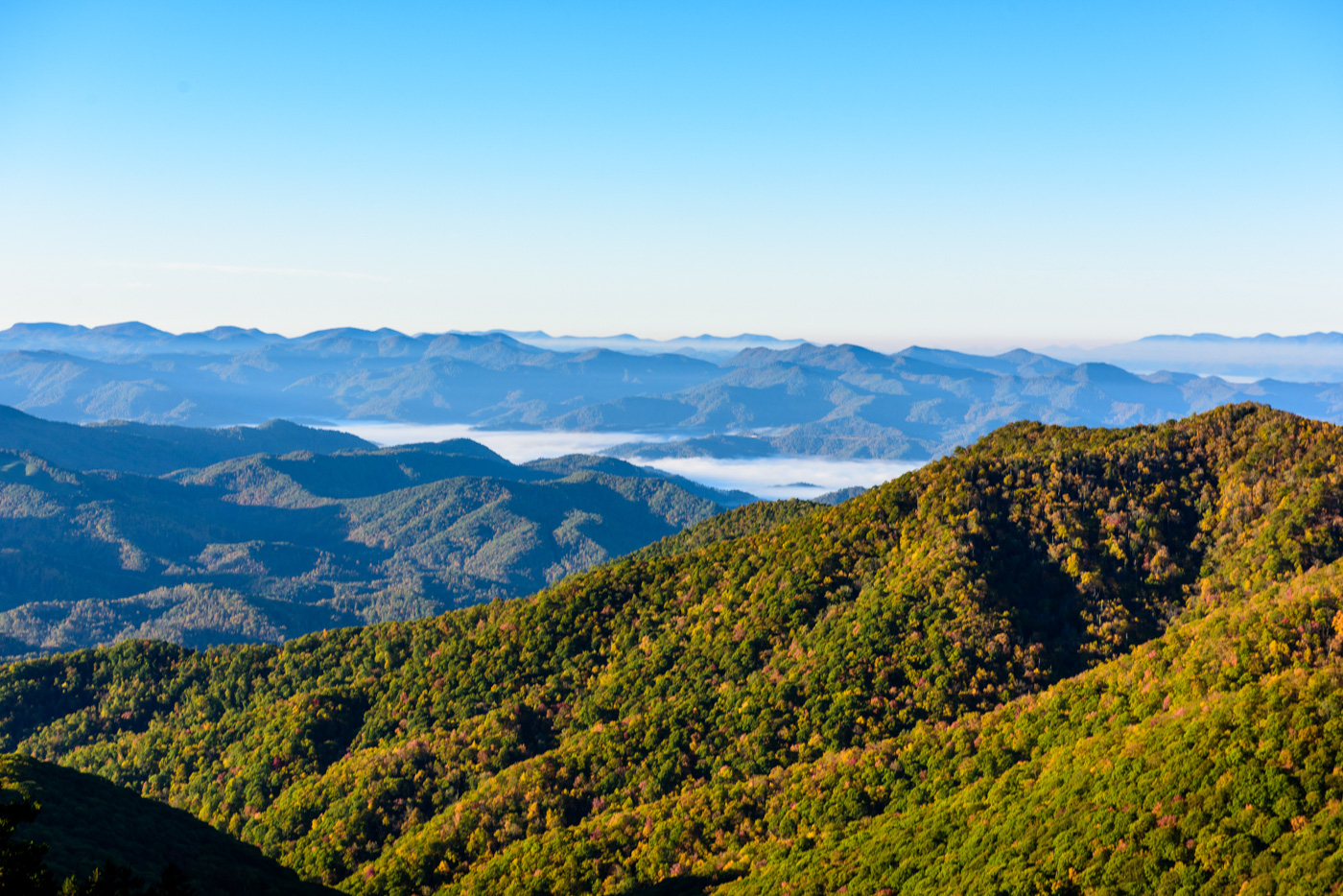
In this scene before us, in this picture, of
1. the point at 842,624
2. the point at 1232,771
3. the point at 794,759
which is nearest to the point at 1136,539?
the point at 842,624

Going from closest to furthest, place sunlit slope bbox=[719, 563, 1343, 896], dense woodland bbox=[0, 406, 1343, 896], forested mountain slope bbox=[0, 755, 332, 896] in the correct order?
sunlit slope bbox=[719, 563, 1343, 896] < dense woodland bbox=[0, 406, 1343, 896] < forested mountain slope bbox=[0, 755, 332, 896]

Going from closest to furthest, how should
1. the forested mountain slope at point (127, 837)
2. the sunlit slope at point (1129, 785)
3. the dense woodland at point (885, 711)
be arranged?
the sunlit slope at point (1129, 785) → the dense woodland at point (885, 711) → the forested mountain slope at point (127, 837)

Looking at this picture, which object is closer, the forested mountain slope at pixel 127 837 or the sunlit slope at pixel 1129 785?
the sunlit slope at pixel 1129 785

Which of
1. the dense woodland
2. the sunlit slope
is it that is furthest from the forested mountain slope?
the sunlit slope

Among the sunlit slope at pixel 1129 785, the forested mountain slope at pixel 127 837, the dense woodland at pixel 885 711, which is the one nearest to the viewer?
the sunlit slope at pixel 1129 785

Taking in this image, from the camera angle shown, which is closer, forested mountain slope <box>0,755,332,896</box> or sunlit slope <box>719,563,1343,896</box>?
sunlit slope <box>719,563,1343,896</box>

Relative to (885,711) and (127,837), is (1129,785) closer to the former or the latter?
(885,711)

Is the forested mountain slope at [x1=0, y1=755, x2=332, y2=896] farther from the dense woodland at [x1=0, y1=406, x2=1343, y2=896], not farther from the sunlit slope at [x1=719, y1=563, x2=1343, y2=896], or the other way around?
the sunlit slope at [x1=719, y1=563, x2=1343, y2=896]

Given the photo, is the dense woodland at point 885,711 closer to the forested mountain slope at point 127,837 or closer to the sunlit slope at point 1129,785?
the sunlit slope at point 1129,785

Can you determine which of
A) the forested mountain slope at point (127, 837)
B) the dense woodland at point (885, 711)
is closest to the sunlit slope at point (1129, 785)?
the dense woodland at point (885, 711)
